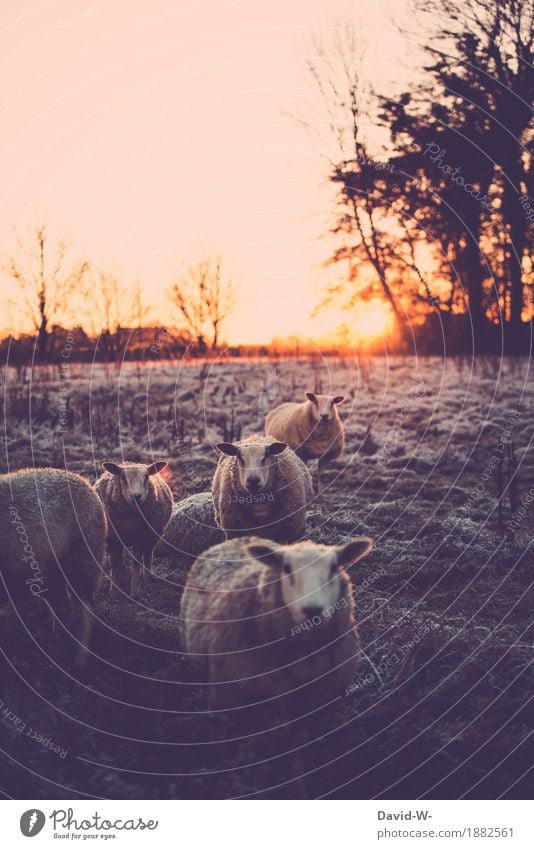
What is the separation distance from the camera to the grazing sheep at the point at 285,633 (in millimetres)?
4598

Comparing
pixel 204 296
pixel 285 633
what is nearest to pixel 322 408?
pixel 204 296

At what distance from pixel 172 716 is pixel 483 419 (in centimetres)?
1374

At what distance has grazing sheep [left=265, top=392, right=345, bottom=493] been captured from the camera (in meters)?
14.1

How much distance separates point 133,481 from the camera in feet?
27.1

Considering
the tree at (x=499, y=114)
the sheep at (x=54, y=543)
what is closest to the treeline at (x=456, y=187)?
the tree at (x=499, y=114)

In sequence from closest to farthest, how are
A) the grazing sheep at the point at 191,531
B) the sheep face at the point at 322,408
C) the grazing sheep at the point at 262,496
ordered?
the grazing sheep at the point at 262,496, the grazing sheep at the point at 191,531, the sheep face at the point at 322,408

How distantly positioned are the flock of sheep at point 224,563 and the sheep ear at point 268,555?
11 mm

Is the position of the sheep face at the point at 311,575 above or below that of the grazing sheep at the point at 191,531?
above

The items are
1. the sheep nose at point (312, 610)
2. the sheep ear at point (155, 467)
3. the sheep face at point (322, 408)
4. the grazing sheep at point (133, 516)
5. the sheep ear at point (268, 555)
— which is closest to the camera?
the sheep nose at point (312, 610)

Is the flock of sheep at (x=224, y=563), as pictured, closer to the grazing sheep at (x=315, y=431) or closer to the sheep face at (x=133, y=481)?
the sheep face at (x=133, y=481)

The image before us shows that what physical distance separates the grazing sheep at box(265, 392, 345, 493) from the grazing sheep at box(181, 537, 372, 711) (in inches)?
356

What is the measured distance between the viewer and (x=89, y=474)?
540 inches

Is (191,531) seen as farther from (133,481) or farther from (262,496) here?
(262,496)

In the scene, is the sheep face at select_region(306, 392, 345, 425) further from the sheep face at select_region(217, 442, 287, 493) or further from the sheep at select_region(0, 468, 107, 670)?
the sheep at select_region(0, 468, 107, 670)
